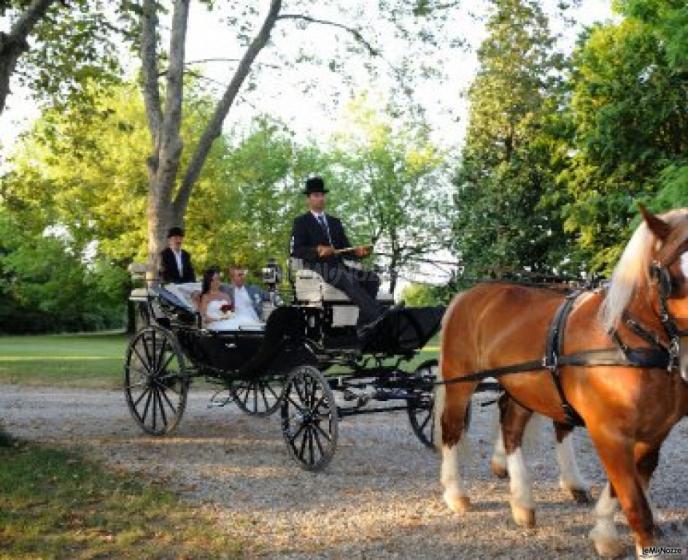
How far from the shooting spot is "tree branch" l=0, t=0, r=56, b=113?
8531 millimetres

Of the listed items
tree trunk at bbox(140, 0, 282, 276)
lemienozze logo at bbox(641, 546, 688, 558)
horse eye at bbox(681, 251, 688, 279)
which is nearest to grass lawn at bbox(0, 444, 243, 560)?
lemienozze logo at bbox(641, 546, 688, 558)

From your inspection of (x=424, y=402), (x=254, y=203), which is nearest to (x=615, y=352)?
(x=424, y=402)

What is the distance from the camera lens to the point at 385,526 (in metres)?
5.99

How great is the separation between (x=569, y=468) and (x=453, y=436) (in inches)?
39.2

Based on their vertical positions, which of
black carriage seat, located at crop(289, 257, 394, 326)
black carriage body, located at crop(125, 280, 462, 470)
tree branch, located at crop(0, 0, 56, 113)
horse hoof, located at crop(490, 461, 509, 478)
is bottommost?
horse hoof, located at crop(490, 461, 509, 478)

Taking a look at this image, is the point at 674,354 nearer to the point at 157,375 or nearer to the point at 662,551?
the point at 662,551

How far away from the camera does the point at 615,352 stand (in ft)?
15.8

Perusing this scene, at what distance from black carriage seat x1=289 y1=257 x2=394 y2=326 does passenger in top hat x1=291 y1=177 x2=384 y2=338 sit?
70 mm

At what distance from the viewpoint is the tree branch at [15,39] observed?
28.0 feet

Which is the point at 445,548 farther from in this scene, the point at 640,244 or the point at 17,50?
the point at 17,50

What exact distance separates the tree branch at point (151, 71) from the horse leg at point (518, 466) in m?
11.4

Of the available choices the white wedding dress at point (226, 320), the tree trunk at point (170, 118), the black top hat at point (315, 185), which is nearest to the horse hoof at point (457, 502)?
the black top hat at point (315, 185)

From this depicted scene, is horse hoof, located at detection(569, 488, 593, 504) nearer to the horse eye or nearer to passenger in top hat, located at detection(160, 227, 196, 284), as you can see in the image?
the horse eye

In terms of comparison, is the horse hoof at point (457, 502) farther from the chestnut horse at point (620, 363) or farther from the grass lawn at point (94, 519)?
the grass lawn at point (94, 519)
